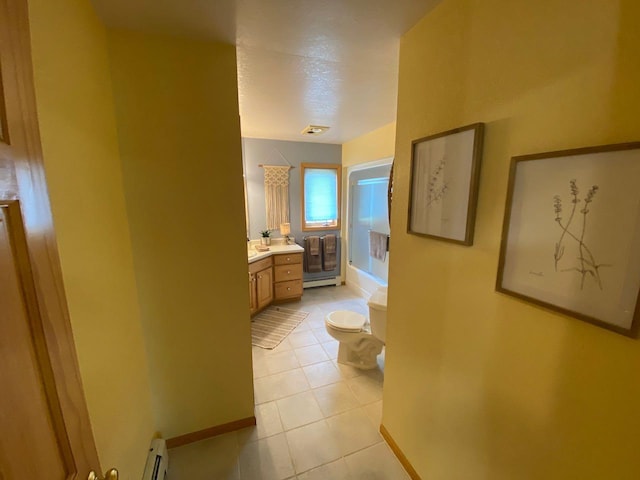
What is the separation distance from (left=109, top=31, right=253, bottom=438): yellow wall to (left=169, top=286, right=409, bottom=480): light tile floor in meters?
0.22

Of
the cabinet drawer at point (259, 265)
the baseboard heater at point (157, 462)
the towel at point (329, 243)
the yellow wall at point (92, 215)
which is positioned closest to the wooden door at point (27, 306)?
the yellow wall at point (92, 215)

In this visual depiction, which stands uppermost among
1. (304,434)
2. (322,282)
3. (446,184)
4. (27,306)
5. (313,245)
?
(446,184)

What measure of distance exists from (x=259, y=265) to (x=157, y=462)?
6.90 feet

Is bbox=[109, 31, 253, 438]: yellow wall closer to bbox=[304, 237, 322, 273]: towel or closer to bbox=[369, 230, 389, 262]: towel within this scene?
bbox=[369, 230, 389, 262]: towel

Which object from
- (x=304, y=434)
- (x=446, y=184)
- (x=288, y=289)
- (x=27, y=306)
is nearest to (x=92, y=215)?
(x=27, y=306)

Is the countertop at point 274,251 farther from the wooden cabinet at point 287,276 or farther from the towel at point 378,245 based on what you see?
the towel at point 378,245

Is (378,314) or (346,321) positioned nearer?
(378,314)

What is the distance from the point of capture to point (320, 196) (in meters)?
4.21

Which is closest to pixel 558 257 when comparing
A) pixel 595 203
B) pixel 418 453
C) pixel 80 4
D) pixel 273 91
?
pixel 595 203

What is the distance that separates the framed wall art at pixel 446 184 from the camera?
1041 mm

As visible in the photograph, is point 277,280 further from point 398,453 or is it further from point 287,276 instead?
point 398,453

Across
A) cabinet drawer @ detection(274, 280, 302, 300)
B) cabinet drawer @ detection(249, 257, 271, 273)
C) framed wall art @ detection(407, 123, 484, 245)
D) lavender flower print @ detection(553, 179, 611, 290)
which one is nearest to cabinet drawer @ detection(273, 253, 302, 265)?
cabinet drawer @ detection(249, 257, 271, 273)

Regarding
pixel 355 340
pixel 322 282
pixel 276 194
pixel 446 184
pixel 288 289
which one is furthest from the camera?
pixel 322 282

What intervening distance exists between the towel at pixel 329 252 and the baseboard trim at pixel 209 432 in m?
2.63
